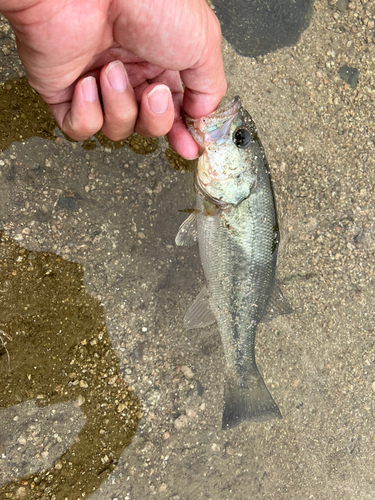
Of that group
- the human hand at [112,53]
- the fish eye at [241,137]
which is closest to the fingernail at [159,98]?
the human hand at [112,53]

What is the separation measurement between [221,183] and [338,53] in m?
2.10

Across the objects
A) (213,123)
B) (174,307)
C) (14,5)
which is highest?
(14,5)

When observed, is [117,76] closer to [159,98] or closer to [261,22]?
[159,98]

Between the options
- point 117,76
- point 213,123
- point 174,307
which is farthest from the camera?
point 174,307

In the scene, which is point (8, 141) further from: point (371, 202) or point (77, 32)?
point (371, 202)

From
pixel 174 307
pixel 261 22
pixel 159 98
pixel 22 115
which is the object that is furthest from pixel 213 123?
pixel 261 22

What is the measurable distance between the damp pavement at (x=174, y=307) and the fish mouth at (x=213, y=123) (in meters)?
0.53

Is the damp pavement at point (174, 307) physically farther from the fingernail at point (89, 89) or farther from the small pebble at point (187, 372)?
the fingernail at point (89, 89)

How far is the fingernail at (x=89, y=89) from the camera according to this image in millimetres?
1837

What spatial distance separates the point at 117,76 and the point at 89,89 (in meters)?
0.16

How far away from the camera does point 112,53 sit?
212 centimetres

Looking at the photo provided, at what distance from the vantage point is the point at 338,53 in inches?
133

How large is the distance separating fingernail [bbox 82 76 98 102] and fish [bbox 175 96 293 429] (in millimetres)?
669

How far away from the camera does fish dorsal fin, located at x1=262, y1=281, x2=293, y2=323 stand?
261 centimetres
